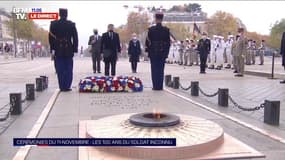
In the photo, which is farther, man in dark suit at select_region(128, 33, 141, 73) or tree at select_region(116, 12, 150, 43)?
tree at select_region(116, 12, 150, 43)

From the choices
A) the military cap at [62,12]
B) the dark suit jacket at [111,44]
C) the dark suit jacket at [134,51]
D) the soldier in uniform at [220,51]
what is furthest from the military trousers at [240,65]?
the military cap at [62,12]

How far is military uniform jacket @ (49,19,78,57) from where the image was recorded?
34.8 feet

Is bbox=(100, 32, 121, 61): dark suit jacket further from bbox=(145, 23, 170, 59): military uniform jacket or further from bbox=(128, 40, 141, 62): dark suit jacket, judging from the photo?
bbox=(128, 40, 141, 62): dark suit jacket

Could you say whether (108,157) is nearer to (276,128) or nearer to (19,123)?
(19,123)

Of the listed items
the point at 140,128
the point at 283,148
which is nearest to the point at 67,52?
the point at 140,128

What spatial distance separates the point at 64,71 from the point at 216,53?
1658 cm

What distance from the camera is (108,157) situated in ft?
14.7

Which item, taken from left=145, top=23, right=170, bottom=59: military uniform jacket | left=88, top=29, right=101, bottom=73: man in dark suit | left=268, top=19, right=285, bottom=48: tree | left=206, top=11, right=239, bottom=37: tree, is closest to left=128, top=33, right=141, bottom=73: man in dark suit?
left=88, top=29, right=101, bottom=73: man in dark suit

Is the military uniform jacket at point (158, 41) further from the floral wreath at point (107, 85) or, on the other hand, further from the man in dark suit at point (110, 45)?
the man in dark suit at point (110, 45)

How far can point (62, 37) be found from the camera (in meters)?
10.7

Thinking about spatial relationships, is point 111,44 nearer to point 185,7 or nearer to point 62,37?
point 62,37

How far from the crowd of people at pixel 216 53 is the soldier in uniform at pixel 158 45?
10441mm

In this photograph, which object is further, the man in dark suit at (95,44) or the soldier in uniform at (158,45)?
the man in dark suit at (95,44)

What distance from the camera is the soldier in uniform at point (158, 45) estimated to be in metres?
10.9
